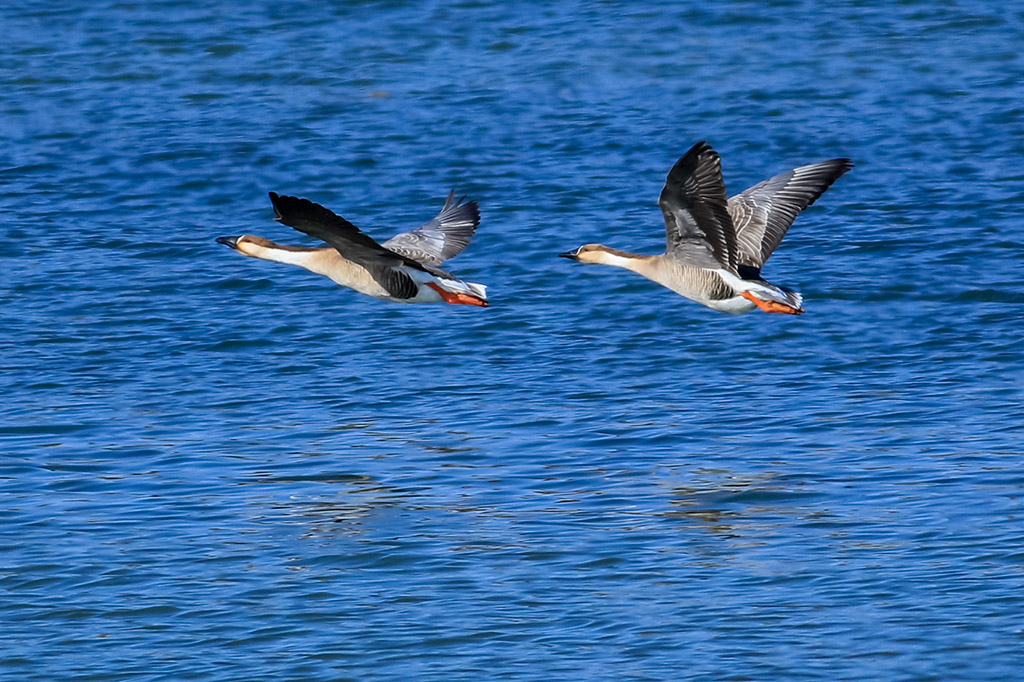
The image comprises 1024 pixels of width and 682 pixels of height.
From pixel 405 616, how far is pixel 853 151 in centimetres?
1279

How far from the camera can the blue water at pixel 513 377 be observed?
10859 mm

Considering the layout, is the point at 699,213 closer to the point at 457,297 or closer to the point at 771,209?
the point at 771,209

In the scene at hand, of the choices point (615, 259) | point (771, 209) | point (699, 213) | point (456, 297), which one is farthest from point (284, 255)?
point (771, 209)

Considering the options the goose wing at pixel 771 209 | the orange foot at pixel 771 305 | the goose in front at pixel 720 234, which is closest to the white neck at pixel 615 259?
the goose in front at pixel 720 234

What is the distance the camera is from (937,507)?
12258 mm

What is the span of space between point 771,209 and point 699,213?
5.66 ft

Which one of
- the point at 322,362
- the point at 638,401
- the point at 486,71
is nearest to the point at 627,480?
the point at 638,401

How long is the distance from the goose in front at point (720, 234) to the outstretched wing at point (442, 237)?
91 cm

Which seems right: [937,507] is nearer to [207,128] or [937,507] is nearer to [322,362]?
[322,362]

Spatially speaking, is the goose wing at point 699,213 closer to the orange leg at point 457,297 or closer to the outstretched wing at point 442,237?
the orange leg at point 457,297

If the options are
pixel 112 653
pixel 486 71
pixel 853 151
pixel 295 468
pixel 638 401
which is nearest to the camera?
pixel 112 653

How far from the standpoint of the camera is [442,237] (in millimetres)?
14141

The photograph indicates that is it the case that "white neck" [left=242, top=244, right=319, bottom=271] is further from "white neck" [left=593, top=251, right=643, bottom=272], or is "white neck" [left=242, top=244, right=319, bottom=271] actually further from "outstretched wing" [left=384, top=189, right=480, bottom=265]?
"white neck" [left=593, top=251, right=643, bottom=272]

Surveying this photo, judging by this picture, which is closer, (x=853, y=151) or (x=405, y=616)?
(x=405, y=616)
